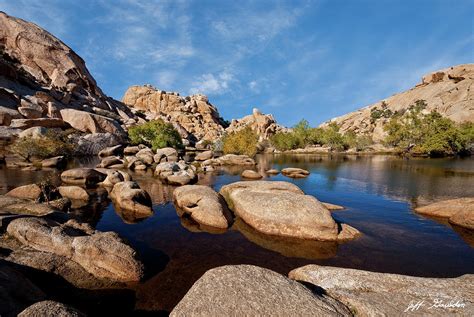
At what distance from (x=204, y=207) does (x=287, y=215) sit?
5.31 metres

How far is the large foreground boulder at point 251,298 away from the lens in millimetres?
5152

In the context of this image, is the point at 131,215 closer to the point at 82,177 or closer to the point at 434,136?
the point at 82,177

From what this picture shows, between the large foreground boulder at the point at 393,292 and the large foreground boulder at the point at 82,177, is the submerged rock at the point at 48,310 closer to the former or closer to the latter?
the large foreground boulder at the point at 393,292

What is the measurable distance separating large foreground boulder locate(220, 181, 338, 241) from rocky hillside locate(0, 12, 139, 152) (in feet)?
200

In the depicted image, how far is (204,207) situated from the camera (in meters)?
15.5

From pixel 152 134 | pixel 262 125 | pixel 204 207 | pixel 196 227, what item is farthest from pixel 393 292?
pixel 262 125

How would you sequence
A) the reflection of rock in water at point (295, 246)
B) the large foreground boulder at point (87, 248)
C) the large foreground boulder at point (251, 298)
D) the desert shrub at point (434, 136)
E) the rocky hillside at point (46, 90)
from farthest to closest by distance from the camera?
the desert shrub at point (434, 136)
the rocky hillside at point (46, 90)
the reflection of rock in water at point (295, 246)
the large foreground boulder at point (87, 248)
the large foreground boulder at point (251, 298)

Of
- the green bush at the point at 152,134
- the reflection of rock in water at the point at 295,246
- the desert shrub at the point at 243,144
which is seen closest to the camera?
the reflection of rock in water at the point at 295,246

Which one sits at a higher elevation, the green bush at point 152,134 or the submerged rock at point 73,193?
the green bush at point 152,134

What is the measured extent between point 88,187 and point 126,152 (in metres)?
44.0

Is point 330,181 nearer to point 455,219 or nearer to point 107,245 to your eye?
point 455,219

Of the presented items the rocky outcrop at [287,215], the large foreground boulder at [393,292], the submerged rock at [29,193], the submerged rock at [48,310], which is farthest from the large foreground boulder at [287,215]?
the submerged rock at [29,193]

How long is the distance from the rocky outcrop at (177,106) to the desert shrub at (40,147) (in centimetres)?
12142


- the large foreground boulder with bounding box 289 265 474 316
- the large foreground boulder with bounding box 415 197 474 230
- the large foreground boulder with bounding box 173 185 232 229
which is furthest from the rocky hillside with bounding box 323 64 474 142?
the large foreground boulder with bounding box 289 265 474 316
